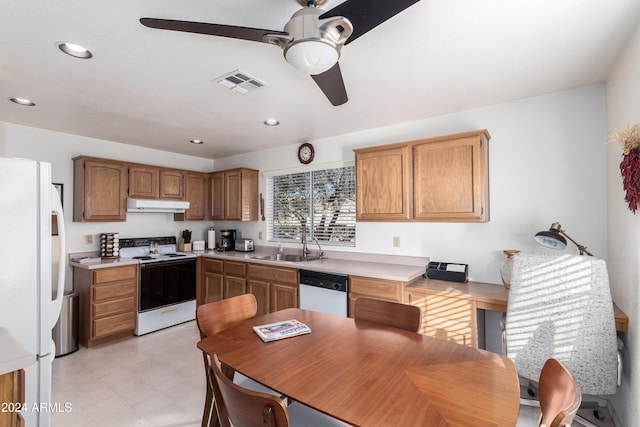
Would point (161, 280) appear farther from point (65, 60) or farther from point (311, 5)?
point (311, 5)

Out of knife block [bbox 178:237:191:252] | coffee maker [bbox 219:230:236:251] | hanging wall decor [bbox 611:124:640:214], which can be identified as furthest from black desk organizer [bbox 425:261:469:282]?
knife block [bbox 178:237:191:252]

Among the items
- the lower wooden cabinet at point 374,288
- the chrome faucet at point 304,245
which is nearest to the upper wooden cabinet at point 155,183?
the chrome faucet at point 304,245

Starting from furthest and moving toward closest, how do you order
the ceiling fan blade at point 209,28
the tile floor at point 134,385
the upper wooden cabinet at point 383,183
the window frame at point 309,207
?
the window frame at point 309,207 → the upper wooden cabinet at point 383,183 → the tile floor at point 134,385 → the ceiling fan blade at point 209,28

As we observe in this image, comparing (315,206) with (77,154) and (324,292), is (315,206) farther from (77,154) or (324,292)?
(77,154)

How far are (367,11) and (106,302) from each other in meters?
3.87

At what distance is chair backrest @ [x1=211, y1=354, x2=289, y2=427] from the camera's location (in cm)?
87

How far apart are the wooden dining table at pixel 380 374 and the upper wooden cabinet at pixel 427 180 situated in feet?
4.61

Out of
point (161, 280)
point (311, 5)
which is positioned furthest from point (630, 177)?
point (161, 280)

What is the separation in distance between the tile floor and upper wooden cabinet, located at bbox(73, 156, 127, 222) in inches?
60.0

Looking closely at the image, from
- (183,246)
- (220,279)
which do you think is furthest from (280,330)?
(183,246)

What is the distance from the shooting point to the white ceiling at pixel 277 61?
4.92 ft

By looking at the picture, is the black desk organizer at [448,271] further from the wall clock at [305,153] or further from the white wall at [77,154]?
the white wall at [77,154]

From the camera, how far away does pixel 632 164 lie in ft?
5.16

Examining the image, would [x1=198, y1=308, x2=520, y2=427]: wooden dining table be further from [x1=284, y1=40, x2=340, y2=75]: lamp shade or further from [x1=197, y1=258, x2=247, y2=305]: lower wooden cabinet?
[x1=197, y1=258, x2=247, y2=305]: lower wooden cabinet
